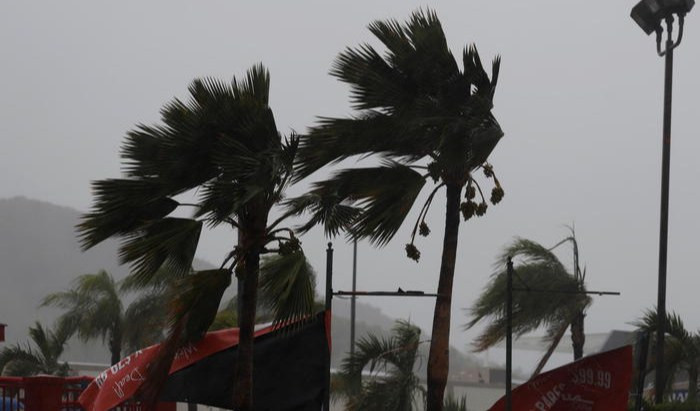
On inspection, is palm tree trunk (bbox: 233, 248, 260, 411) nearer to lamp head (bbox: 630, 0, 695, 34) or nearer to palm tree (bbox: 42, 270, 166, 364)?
lamp head (bbox: 630, 0, 695, 34)

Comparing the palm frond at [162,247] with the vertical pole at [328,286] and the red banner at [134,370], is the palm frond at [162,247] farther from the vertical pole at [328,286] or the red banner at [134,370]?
the vertical pole at [328,286]

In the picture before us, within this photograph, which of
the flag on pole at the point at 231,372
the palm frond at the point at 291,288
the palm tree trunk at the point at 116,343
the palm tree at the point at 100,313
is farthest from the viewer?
the palm tree trunk at the point at 116,343

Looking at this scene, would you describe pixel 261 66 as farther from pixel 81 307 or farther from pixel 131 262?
pixel 81 307

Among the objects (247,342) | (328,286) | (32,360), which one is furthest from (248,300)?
(32,360)

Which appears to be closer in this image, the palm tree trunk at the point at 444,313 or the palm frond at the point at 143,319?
the palm tree trunk at the point at 444,313

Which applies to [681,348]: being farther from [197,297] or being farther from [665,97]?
[197,297]

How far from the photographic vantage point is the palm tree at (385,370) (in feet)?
59.3

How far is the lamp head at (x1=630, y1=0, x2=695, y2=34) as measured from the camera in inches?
796

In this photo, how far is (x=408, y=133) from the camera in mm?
15812

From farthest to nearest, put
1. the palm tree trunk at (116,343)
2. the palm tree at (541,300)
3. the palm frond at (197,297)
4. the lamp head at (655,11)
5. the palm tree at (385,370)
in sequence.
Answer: the palm tree trunk at (116,343), the palm tree at (541,300), the lamp head at (655,11), the palm tree at (385,370), the palm frond at (197,297)

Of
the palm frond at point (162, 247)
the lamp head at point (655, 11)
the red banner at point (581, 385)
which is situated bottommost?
the red banner at point (581, 385)

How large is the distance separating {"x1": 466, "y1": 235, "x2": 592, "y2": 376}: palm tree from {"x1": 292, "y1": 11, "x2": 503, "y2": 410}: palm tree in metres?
9.17

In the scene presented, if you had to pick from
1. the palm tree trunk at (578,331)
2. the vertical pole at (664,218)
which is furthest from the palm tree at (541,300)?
the vertical pole at (664,218)

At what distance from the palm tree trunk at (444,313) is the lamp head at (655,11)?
623 cm
